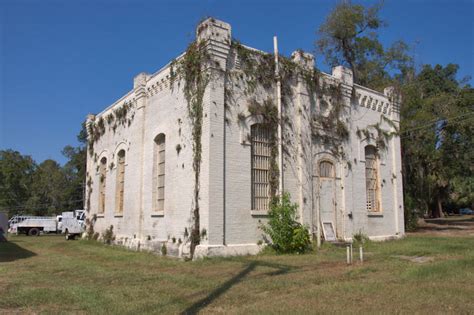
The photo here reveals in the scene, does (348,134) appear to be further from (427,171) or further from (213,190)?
(427,171)

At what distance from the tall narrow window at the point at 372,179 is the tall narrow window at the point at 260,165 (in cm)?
651

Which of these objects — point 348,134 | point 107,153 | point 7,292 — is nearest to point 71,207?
point 107,153

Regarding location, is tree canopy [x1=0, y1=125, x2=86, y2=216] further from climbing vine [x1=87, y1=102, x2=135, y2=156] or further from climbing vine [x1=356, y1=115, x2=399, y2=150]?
→ climbing vine [x1=356, y1=115, x2=399, y2=150]

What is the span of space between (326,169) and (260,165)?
361cm

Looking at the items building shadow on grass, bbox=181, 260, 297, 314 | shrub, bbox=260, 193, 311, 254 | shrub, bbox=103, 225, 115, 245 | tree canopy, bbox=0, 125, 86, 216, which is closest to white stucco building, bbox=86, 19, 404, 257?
shrub, bbox=103, 225, 115, 245

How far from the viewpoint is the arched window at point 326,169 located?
17.2 meters

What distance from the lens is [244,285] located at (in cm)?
887

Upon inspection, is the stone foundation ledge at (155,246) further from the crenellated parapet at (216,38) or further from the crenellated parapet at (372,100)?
the crenellated parapet at (372,100)

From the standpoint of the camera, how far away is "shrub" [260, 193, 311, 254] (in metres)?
14.1

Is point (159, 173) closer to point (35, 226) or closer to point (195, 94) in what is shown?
point (195, 94)

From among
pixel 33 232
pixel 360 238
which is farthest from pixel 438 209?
pixel 33 232

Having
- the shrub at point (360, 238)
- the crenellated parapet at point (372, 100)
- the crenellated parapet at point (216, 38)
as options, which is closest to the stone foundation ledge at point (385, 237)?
the shrub at point (360, 238)

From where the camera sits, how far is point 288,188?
51.3 feet

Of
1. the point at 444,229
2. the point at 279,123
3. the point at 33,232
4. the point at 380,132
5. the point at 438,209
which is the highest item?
the point at 380,132
